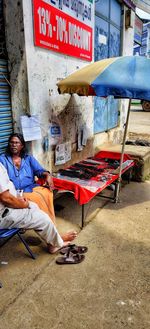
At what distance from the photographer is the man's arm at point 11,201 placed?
2680 mm

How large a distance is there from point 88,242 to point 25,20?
121 inches

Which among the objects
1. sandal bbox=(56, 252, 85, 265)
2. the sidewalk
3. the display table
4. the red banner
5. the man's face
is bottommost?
the sidewalk

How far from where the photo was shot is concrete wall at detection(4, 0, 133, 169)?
137 inches

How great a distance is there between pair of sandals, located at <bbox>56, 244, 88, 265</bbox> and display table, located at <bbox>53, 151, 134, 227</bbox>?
0.60m

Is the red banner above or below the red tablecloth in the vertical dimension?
above

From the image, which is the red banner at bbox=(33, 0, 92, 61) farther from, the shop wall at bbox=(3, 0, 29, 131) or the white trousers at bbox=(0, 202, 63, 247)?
the white trousers at bbox=(0, 202, 63, 247)

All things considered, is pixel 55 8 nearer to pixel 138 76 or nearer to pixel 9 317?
pixel 138 76

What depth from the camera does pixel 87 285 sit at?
2602 mm

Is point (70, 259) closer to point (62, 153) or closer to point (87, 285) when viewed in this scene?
point (87, 285)

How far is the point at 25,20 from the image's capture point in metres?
3.46

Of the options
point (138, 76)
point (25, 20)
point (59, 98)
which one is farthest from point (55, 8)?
point (138, 76)

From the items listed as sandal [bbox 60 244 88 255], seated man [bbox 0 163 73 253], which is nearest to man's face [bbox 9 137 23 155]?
seated man [bbox 0 163 73 253]

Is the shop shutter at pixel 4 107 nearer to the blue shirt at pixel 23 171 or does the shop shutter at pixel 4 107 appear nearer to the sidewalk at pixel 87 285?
the blue shirt at pixel 23 171

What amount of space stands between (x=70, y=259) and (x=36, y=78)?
2566 mm
